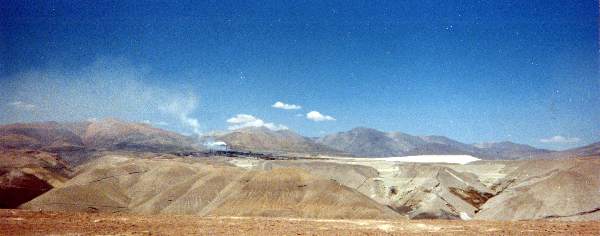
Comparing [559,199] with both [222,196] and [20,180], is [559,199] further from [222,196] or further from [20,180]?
[20,180]

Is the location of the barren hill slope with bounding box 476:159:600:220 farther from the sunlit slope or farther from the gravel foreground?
the gravel foreground

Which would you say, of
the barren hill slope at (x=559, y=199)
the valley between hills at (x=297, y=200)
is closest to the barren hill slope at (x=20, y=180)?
the valley between hills at (x=297, y=200)

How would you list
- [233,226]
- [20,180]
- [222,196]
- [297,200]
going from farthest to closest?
[20,180], [222,196], [297,200], [233,226]

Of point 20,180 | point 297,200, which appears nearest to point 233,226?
point 297,200

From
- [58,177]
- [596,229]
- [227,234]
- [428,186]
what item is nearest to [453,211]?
[428,186]

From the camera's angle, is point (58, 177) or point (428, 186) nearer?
point (428, 186)

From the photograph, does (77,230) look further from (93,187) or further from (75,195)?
(93,187)

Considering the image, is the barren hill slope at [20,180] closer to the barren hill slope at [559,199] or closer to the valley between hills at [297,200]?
the valley between hills at [297,200]

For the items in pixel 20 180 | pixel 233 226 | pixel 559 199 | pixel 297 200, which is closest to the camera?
pixel 233 226

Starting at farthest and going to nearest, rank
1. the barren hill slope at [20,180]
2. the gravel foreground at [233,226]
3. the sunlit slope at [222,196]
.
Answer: the barren hill slope at [20,180]
the sunlit slope at [222,196]
the gravel foreground at [233,226]
